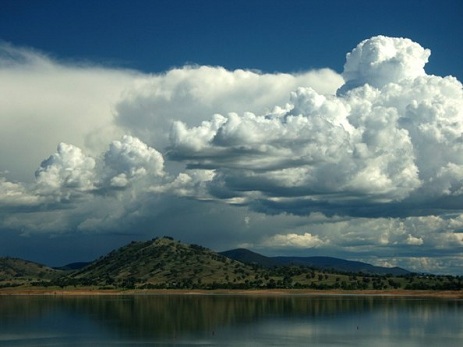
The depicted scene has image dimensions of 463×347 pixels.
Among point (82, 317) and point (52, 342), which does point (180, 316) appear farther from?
point (52, 342)

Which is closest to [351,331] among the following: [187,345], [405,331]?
[405,331]

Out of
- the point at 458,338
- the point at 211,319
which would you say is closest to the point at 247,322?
the point at 211,319

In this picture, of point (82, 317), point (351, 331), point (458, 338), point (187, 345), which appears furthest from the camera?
point (82, 317)

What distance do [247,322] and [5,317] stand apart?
68370 mm

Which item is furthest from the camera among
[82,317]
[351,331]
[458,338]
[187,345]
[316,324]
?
[82,317]

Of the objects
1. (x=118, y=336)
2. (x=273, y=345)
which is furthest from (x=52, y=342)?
(x=273, y=345)

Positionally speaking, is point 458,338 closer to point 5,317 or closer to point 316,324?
point 316,324

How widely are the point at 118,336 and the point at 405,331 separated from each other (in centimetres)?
6376

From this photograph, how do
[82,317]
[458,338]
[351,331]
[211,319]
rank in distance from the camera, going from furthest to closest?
[82,317] < [211,319] < [351,331] < [458,338]

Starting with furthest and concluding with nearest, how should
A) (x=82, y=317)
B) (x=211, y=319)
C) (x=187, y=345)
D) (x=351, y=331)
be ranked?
(x=82, y=317)
(x=211, y=319)
(x=351, y=331)
(x=187, y=345)

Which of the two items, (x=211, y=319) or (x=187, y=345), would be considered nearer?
(x=187, y=345)

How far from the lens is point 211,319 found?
186 metres

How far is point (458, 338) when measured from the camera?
14312 centimetres

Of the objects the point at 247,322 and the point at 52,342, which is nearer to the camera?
the point at 52,342
